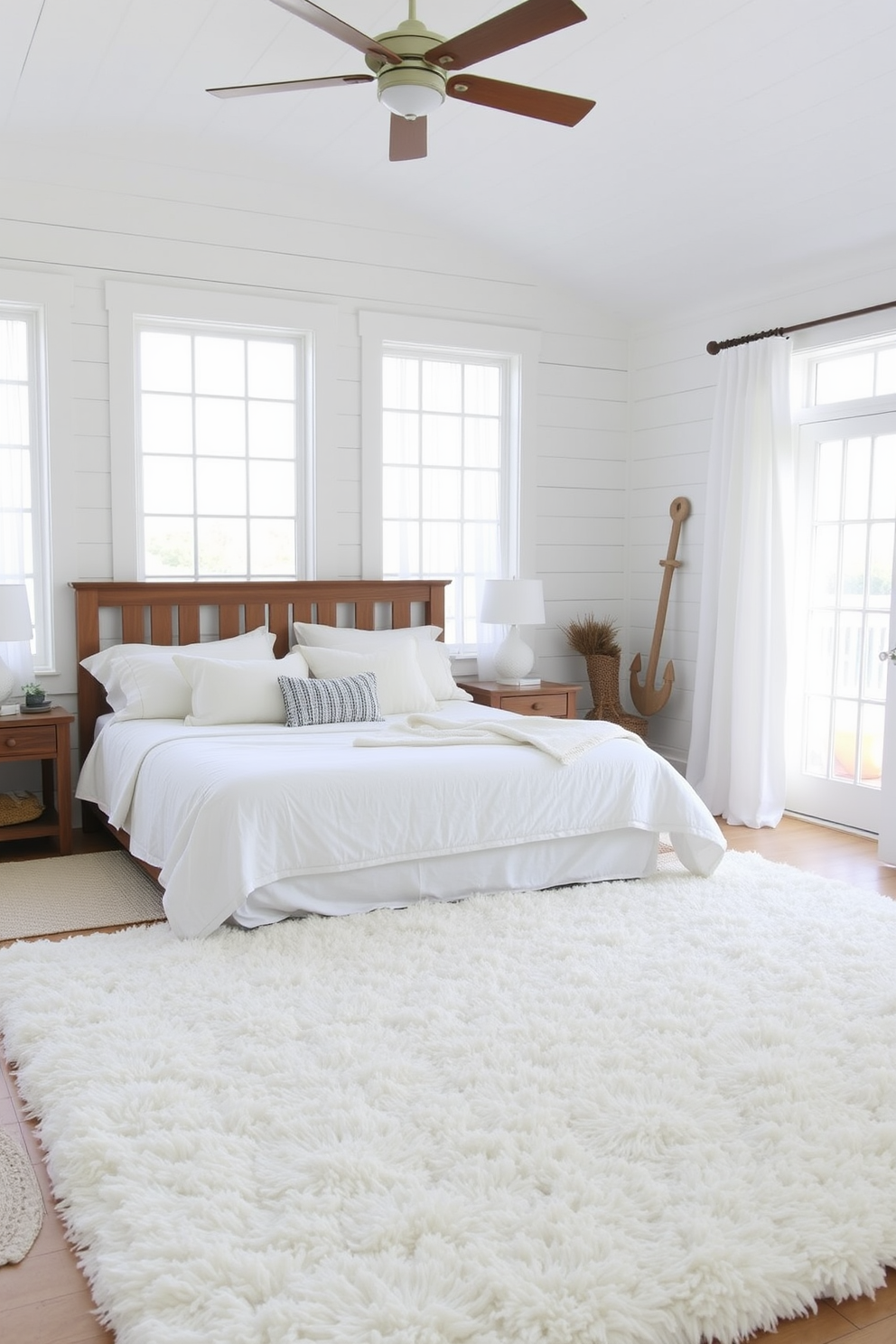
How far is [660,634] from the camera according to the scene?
5949mm

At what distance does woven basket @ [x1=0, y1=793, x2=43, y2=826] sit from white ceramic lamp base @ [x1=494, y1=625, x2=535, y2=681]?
7.69ft

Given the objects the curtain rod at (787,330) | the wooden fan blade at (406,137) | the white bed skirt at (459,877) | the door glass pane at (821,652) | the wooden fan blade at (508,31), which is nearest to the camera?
the wooden fan blade at (508,31)

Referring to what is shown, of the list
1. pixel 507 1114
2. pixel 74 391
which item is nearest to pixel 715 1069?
pixel 507 1114

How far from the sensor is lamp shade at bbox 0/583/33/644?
4441mm

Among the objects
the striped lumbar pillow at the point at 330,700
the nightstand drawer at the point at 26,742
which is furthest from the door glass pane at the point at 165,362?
the nightstand drawer at the point at 26,742

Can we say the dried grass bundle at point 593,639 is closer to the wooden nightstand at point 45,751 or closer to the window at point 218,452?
the window at point 218,452

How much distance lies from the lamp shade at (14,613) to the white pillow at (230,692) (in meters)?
0.62

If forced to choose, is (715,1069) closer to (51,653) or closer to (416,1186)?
(416,1186)

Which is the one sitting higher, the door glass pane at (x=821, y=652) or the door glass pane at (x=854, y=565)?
the door glass pane at (x=854, y=565)

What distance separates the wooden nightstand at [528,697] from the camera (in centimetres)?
542

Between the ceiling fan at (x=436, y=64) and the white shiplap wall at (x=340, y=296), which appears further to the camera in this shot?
the white shiplap wall at (x=340, y=296)

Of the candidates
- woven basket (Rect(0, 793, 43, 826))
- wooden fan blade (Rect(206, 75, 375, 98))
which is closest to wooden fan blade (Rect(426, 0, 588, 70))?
wooden fan blade (Rect(206, 75, 375, 98))

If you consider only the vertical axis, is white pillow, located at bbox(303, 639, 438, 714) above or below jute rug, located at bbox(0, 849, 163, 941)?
above

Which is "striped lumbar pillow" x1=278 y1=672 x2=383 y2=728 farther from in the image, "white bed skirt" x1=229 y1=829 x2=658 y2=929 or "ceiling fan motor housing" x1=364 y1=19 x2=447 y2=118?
"ceiling fan motor housing" x1=364 y1=19 x2=447 y2=118
